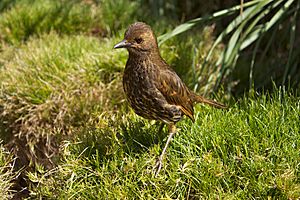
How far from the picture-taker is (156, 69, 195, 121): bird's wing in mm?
3508

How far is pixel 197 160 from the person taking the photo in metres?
3.37

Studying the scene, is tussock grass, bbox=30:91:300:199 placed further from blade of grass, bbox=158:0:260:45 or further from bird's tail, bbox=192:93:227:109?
blade of grass, bbox=158:0:260:45

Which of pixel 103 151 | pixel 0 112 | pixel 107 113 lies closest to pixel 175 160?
pixel 103 151

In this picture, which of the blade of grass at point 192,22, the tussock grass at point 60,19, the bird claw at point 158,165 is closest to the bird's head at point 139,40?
the bird claw at point 158,165

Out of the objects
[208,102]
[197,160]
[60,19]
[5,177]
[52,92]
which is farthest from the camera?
[60,19]

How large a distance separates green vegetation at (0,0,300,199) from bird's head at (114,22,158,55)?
0.60 m

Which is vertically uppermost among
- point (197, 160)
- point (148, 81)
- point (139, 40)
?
point (139, 40)

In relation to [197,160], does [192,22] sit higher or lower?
higher

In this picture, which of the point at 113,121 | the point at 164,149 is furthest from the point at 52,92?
the point at 164,149

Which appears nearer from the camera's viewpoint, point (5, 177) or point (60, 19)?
point (5, 177)

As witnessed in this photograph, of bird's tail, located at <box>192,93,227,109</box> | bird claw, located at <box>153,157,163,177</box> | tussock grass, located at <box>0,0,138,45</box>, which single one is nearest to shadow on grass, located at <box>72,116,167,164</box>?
bird claw, located at <box>153,157,163,177</box>

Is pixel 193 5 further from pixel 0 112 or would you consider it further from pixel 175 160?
pixel 175 160

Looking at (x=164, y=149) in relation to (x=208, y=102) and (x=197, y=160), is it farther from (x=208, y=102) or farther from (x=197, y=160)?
(x=208, y=102)

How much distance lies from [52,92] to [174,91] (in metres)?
1.29
